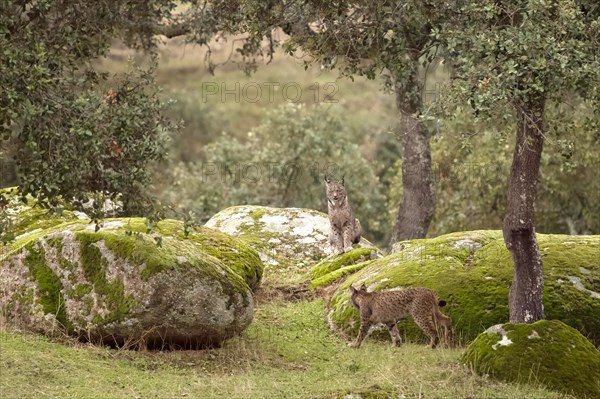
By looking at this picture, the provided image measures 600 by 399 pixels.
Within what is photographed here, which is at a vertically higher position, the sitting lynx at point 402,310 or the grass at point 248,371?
the sitting lynx at point 402,310

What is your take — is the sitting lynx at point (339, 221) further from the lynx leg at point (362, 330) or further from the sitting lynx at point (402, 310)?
the lynx leg at point (362, 330)

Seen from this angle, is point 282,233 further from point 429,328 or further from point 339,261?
point 429,328

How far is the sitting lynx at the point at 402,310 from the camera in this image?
17312 mm

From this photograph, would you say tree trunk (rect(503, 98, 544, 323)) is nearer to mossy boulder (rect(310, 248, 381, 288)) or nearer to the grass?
the grass

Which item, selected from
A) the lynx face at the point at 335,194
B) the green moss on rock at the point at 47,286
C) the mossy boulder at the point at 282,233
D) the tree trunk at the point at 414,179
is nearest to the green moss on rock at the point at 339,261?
the mossy boulder at the point at 282,233

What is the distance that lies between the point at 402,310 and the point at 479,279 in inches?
102

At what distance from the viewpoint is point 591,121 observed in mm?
16922

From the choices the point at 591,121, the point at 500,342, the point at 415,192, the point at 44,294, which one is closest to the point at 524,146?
the point at 591,121

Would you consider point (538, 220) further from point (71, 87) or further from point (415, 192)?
point (71, 87)

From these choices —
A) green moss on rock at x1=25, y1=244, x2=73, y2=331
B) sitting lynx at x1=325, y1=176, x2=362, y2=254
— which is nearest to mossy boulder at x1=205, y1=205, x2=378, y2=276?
sitting lynx at x1=325, y1=176, x2=362, y2=254

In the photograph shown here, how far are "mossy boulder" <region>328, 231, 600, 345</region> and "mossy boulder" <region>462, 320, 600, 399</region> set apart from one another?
2645 millimetres

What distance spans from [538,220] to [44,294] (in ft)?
101

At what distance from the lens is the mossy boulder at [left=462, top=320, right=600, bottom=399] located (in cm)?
1462

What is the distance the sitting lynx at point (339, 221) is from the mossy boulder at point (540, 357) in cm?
928
